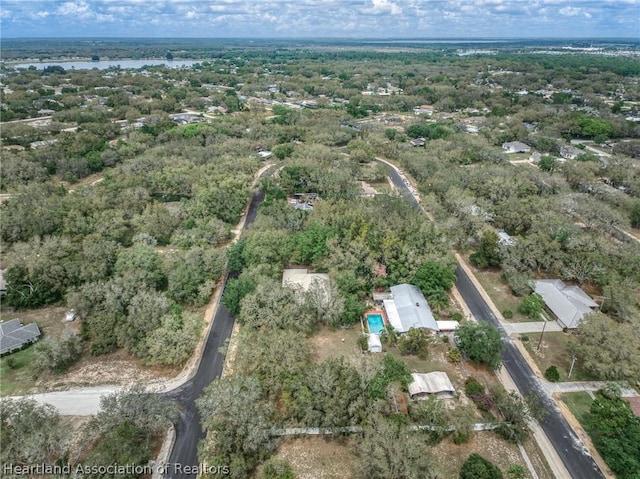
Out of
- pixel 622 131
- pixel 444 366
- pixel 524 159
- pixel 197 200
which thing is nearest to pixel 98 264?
pixel 197 200

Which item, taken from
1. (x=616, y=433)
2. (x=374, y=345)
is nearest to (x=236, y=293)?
(x=374, y=345)

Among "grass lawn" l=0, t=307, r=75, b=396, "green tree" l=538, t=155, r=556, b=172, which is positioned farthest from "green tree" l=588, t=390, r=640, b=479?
"green tree" l=538, t=155, r=556, b=172


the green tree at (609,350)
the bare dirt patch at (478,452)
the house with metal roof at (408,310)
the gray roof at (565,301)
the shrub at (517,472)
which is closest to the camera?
the shrub at (517,472)

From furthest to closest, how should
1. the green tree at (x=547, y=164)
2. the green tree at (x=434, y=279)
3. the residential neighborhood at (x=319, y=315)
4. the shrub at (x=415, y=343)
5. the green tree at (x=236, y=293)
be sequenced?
1. the green tree at (x=547, y=164)
2. the green tree at (x=434, y=279)
3. the green tree at (x=236, y=293)
4. the shrub at (x=415, y=343)
5. the residential neighborhood at (x=319, y=315)

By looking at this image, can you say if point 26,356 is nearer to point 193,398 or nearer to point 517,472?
point 193,398

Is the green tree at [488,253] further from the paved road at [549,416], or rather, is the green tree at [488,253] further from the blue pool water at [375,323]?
the blue pool water at [375,323]

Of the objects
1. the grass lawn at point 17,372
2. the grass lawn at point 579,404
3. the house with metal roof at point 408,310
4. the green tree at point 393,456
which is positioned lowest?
the grass lawn at point 579,404

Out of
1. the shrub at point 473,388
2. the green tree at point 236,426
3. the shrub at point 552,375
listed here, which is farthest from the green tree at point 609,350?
the green tree at point 236,426
